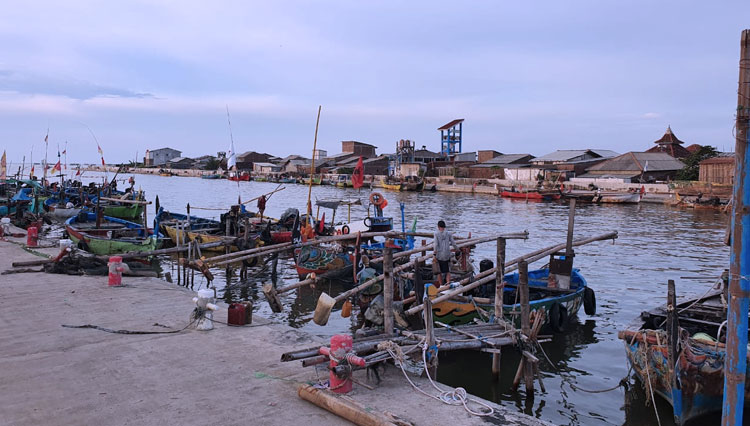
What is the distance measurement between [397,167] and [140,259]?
230 feet

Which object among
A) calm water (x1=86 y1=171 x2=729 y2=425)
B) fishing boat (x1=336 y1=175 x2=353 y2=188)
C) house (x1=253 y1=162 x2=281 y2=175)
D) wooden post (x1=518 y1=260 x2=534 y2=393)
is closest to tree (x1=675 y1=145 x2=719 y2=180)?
calm water (x1=86 y1=171 x2=729 y2=425)

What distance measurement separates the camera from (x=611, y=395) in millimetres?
10891

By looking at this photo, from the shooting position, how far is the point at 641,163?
211 ft

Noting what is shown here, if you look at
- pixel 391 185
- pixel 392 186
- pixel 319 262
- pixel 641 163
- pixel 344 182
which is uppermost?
pixel 641 163

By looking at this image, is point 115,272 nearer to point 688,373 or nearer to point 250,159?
point 688,373

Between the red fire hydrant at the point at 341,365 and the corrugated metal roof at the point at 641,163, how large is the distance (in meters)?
63.8

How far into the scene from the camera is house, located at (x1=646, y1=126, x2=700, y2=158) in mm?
70938

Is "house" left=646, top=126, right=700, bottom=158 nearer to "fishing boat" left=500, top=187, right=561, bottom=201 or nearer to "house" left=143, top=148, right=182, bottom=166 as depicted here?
"fishing boat" left=500, top=187, right=561, bottom=201

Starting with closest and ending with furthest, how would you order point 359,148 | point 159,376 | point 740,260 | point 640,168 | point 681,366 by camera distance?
1. point 740,260
2. point 159,376
3. point 681,366
4. point 640,168
5. point 359,148

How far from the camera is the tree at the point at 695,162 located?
57.7 metres

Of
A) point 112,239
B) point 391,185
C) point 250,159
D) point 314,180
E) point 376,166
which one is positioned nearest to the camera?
point 112,239

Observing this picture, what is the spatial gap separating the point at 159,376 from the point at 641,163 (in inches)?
2623

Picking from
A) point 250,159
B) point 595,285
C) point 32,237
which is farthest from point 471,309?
point 250,159

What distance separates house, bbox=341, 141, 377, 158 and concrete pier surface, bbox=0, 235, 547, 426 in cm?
9862
